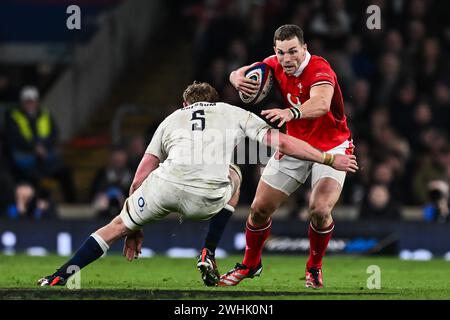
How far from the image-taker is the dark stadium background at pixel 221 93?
15859mm

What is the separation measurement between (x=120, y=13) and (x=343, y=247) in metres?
6.97

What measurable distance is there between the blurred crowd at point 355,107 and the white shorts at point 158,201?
6461mm

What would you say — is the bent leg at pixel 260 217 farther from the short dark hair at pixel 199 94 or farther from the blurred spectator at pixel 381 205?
the blurred spectator at pixel 381 205

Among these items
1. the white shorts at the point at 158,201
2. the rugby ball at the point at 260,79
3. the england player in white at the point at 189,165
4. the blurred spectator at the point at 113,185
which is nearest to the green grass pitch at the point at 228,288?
the england player in white at the point at 189,165

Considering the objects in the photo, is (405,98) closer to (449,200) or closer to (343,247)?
(449,200)

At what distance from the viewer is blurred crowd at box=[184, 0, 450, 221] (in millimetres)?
17172

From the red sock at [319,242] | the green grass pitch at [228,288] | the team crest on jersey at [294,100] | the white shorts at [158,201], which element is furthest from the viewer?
the red sock at [319,242]

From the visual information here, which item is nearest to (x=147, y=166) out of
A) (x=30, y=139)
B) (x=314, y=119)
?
(x=314, y=119)

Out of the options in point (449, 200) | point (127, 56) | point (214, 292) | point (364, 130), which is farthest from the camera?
point (127, 56)

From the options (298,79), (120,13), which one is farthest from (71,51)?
(298,79)

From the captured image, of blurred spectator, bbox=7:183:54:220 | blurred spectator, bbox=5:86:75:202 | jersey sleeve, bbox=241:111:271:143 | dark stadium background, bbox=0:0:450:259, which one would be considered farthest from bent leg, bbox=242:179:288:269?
blurred spectator, bbox=5:86:75:202

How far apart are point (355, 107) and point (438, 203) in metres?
2.56

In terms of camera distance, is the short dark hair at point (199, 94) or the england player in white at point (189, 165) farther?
the short dark hair at point (199, 94)

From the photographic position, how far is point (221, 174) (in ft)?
32.6
